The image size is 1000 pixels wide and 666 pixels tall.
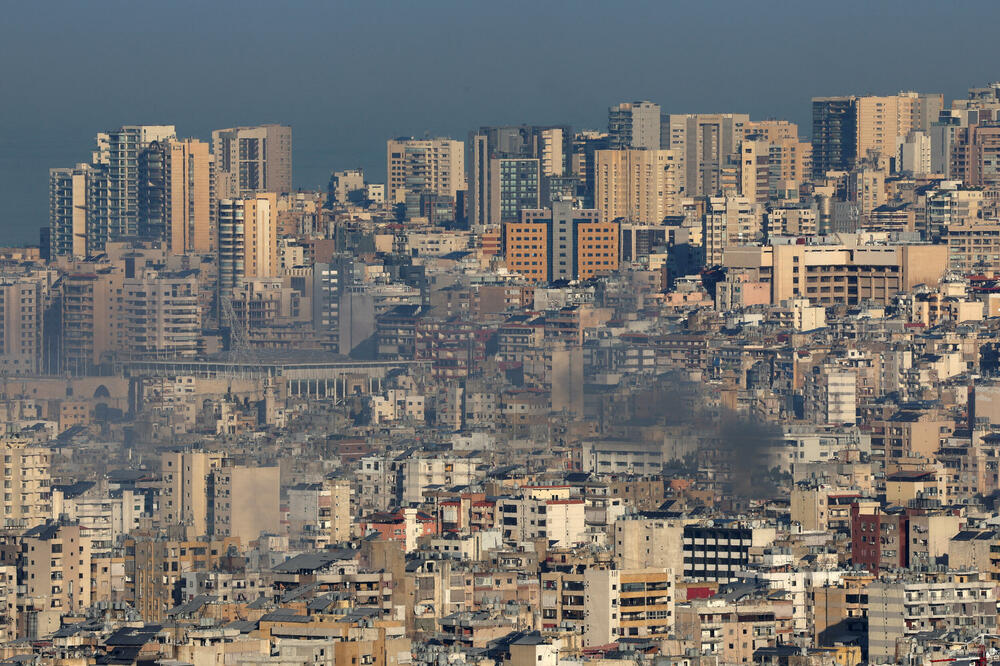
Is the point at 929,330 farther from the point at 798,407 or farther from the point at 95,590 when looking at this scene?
the point at 95,590

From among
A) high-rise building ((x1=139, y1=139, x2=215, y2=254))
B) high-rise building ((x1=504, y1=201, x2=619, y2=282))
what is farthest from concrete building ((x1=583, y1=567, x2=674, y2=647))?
high-rise building ((x1=139, y1=139, x2=215, y2=254))

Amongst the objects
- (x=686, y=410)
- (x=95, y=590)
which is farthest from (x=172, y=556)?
(x=686, y=410)

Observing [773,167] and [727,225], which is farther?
[773,167]

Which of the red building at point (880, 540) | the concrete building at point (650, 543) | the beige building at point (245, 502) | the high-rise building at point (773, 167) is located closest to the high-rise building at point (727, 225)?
the high-rise building at point (773, 167)

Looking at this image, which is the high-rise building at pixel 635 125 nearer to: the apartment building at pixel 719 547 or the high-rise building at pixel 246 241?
the high-rise building at pixel 246 241

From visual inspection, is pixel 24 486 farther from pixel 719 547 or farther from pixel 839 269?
pixel 839 269

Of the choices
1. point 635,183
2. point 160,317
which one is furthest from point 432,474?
point 635,183

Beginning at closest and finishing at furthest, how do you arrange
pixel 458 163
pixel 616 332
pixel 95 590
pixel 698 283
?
pixel 95 590 < pixel 616 332 < pixel 698 283 < pixel 458 163
